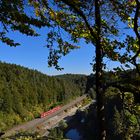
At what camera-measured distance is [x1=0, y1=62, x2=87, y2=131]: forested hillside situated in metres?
116

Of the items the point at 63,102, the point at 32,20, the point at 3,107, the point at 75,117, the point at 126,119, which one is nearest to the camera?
the point at 32,20

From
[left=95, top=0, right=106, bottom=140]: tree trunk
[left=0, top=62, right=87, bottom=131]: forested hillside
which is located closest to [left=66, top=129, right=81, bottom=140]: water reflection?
[left=0, top=62, right=87, bottom=131]: forested hillside

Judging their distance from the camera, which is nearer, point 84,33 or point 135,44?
point 135,44

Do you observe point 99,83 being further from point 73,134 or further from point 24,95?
point 24,95

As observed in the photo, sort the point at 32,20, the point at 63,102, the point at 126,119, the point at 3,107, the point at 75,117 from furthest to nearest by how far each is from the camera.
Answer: the point at 63,102 → the point at 75,117 → the point at 3,107 → the point at 126,119 → the point at 32,20

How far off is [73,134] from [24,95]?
77.5 feet

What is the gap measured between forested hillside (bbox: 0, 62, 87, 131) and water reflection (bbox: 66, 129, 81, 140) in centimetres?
1326

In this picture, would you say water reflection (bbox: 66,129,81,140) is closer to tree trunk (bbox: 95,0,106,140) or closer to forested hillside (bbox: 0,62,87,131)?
forested hillside (bbox: 0,62,87,131)

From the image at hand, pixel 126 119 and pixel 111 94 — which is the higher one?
pixel 111 94

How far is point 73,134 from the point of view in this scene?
432 ft

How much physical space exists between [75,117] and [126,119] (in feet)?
473

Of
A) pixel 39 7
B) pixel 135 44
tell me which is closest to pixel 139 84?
pixel 135 44

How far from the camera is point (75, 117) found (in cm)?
15462

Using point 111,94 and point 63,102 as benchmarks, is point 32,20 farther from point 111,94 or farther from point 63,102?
point 63,102
